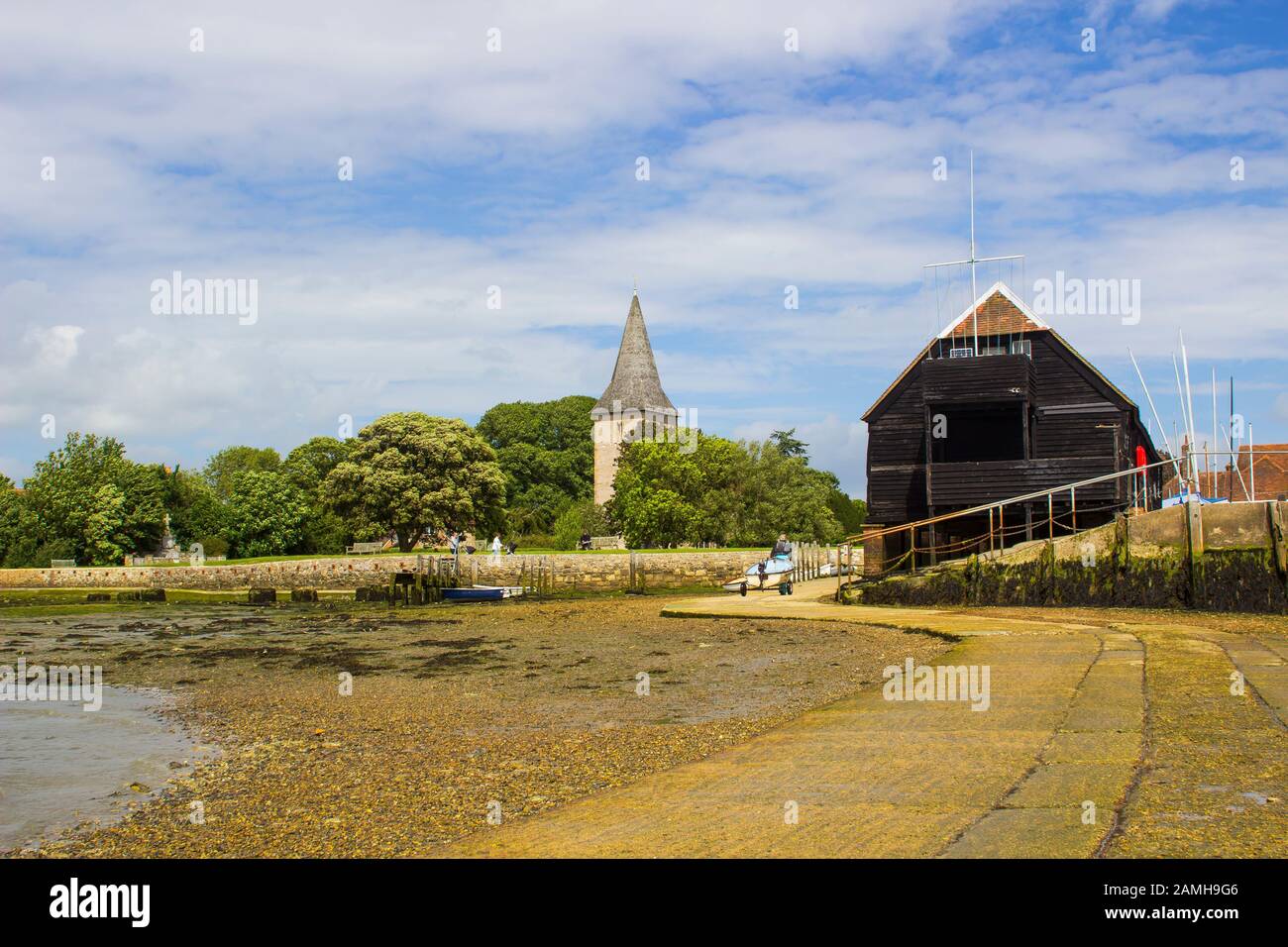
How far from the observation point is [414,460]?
242 feet

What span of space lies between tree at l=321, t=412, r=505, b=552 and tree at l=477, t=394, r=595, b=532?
25.4 m

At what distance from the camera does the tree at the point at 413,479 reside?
7225cm

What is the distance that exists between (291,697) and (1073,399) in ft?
111

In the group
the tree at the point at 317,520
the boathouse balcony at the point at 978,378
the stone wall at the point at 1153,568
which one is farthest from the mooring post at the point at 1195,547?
the tree at the point at 317,520

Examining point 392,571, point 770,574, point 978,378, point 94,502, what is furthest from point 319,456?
point 978,378

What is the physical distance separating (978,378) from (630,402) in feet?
225

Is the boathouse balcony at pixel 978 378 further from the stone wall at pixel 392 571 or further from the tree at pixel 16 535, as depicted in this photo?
the tree at pixel 16 535

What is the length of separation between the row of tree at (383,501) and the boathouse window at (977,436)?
1129 inches

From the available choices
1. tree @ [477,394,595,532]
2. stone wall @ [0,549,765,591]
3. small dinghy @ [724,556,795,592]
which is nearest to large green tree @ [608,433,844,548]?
stone wall @ [0,549,765,591]

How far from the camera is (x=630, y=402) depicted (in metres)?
106

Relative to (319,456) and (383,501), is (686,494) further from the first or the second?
(319,456)

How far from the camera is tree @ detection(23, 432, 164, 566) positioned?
73.1 meters
